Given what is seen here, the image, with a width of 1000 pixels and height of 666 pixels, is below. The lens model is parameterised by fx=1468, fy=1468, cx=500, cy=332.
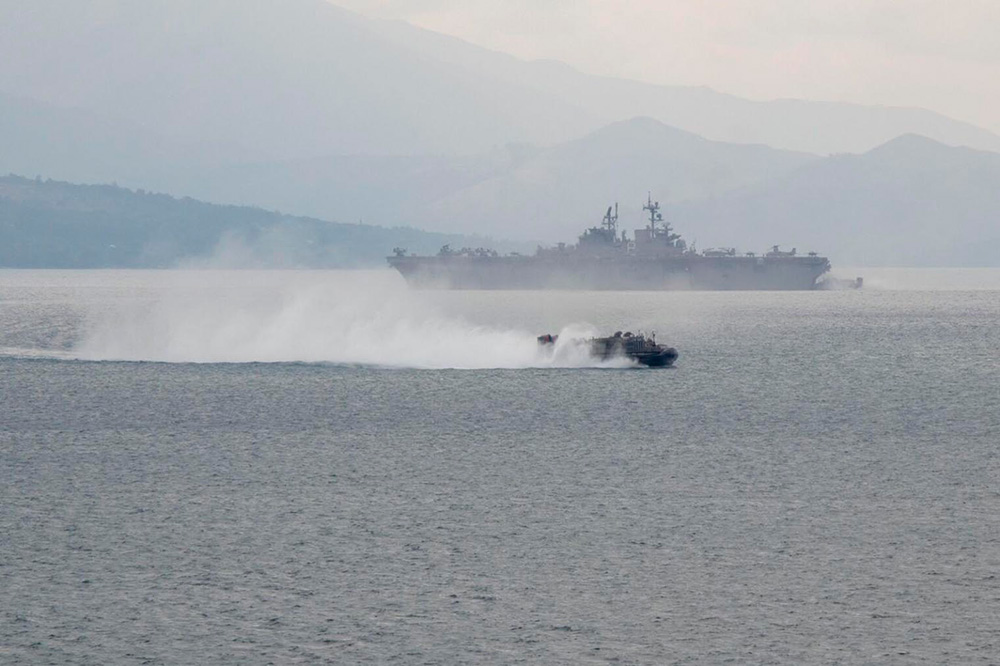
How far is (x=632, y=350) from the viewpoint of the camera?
72438 mm

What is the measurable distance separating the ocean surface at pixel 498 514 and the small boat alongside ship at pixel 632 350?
1.04 metres

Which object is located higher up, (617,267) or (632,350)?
(617,267)

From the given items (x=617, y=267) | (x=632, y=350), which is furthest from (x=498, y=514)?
(x=617, y=267)

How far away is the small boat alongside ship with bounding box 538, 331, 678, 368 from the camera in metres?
71.9

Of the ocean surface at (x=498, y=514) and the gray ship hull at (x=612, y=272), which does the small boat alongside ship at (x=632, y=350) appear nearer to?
the ocean surface at (x=498, y=514)

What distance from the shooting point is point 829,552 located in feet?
96.4

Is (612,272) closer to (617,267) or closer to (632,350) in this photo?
(617,267)

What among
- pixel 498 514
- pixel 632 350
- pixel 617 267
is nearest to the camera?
pixel 498 514

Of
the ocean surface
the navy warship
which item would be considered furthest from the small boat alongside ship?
the navy warship

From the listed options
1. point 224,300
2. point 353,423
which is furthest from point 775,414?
point 224,300

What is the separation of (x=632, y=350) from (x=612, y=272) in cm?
10675

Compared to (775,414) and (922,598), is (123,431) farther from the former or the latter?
(922,598)

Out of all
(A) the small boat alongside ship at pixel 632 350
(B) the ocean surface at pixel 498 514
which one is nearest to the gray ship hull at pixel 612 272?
(A) the small boat alongside ship at pixel 632 350

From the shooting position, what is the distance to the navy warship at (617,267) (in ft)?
586
